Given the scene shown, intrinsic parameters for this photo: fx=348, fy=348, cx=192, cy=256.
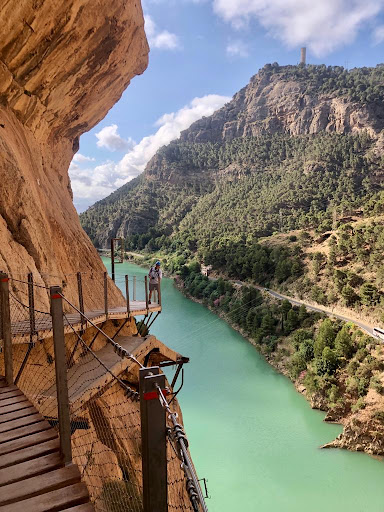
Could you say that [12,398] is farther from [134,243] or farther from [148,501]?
[134,243]

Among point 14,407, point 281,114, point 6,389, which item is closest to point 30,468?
point 14,407

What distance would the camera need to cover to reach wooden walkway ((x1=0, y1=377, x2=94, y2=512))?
5.80 ft

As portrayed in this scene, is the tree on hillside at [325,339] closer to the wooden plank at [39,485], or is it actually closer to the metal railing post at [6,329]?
the metal railing post at [6,329]

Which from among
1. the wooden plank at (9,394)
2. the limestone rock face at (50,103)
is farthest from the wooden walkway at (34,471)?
the limestone rock face at (50,103)

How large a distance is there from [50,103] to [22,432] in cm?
817

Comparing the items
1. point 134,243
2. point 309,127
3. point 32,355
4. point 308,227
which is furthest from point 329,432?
point 309,127

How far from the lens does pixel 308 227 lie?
41.8 m

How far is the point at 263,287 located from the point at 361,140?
41.7 meters

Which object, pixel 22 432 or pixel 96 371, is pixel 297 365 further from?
pixel 22 432

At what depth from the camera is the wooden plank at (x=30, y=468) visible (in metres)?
1.95

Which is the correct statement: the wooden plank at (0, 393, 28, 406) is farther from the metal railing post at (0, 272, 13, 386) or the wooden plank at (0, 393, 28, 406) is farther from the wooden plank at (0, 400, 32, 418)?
the metal railing post at (0, 272, 13, 386)

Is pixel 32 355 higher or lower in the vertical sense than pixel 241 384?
higher

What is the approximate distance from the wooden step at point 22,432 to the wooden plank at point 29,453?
0.18 meters

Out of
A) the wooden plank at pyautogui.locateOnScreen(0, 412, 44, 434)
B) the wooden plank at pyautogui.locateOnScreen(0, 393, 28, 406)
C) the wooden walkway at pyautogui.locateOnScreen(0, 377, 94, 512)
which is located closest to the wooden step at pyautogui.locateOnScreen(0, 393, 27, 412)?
the wooden plank at pyautogui.locateOnScreen(0, 393, 28, 406)
